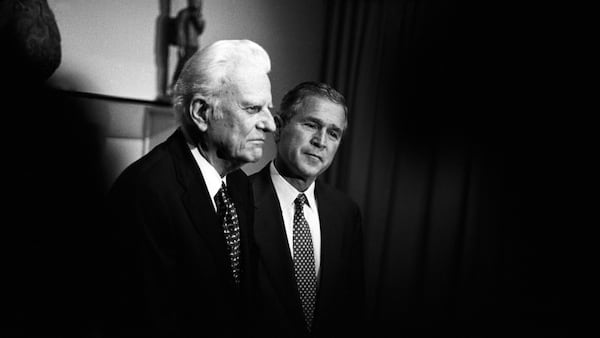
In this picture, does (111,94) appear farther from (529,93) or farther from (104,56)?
(529,93)

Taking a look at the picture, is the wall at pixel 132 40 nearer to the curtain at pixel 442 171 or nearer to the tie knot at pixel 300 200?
the curtain at pixel 442 171

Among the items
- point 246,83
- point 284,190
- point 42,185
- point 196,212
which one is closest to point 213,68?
point 246,83

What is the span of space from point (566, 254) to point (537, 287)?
0.48ft

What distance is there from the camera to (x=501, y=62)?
1769 mm

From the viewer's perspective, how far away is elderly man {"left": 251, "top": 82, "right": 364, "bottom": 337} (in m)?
1.38

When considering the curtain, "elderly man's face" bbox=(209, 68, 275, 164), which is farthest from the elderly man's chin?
the curtain

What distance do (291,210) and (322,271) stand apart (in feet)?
0.64

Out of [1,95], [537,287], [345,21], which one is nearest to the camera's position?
[1,95]

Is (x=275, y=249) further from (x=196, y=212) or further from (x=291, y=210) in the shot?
(x=196, y=212)

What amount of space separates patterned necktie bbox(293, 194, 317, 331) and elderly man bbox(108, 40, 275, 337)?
197 mm

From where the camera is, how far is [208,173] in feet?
3.95

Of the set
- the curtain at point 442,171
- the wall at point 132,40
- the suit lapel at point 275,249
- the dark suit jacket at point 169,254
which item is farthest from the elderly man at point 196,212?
the curtain at point 442,171

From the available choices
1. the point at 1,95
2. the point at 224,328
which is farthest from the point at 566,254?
the point at 1,95

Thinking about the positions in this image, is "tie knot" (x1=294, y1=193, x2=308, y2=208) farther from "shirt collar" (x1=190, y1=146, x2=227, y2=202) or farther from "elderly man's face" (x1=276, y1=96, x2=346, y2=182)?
"shirt collar" (x1=190, y1=146, x2=227, y2=202)
